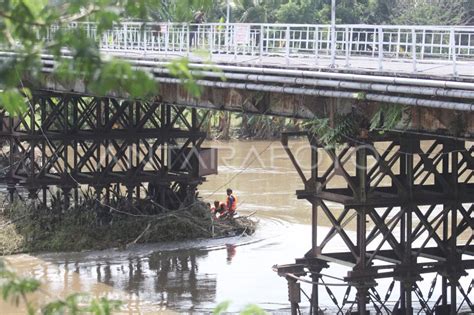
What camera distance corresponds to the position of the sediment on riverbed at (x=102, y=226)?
23.4m

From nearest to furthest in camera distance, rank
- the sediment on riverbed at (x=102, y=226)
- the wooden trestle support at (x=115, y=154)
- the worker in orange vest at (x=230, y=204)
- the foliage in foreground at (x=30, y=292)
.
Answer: the foliage in foreground at (x=30, y=292), the sediment on riverbed at (x=102, y=226), the wooden trestle support at (x=115, y=154), the worker in orange vest at (x=230, y=204)

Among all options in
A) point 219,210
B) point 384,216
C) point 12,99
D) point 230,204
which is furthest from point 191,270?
point 12,99

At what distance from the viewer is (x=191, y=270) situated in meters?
21.5

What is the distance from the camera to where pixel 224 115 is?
166 ft

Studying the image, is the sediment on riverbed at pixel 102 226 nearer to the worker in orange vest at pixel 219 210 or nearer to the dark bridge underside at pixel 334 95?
the worker in orange vest at pixel 219 210

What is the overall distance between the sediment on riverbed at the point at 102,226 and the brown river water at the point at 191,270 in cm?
38

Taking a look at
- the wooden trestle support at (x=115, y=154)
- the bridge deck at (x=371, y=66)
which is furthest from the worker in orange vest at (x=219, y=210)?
the bridge deck at (x=371, y=66)

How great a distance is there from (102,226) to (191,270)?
10.7ft

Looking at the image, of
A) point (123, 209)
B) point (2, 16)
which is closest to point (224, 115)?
point (123, 209)

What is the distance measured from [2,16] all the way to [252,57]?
1427cm

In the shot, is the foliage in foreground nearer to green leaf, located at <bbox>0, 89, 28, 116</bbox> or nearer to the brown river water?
green leaf, located at <bbox>0, 89, 28, 116</bbox>

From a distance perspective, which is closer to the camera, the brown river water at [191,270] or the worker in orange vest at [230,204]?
the brown river water at [191,270]

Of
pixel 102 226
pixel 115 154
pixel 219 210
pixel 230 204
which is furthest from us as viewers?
pixel 219 210

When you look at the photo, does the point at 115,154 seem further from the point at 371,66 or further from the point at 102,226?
the point at 371,66
